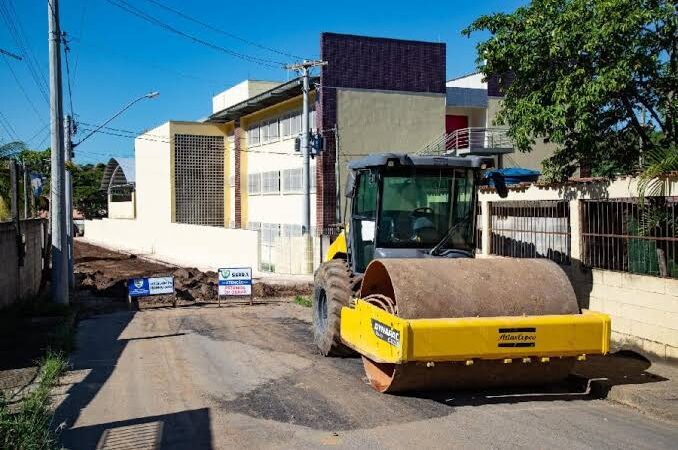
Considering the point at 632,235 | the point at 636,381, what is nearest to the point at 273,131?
the point at 632,235

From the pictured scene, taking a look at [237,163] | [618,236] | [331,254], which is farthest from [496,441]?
[237,163]

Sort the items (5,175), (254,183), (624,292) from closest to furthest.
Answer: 1. (624,292)
2. (5,175)
3. (254,183)

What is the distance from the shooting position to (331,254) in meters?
13.0

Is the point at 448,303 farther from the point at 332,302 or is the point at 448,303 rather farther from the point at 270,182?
the point at 270,182

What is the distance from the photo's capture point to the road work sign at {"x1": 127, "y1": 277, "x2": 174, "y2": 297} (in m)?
19.1

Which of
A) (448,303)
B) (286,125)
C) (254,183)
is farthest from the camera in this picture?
(254,183)

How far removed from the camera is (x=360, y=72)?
1291 inches

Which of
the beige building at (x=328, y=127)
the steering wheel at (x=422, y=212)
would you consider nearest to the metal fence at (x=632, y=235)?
the steering wheel at (x=422, y=212)

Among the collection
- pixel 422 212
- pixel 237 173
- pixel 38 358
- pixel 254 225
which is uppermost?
pixel 237 173

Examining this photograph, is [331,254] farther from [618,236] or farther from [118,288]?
[118,288]

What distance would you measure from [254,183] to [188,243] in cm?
577

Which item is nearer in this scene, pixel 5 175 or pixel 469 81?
pixel 5 175

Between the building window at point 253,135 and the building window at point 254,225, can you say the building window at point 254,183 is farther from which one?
the building window at point 253,135

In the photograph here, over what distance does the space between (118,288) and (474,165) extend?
1534cm
